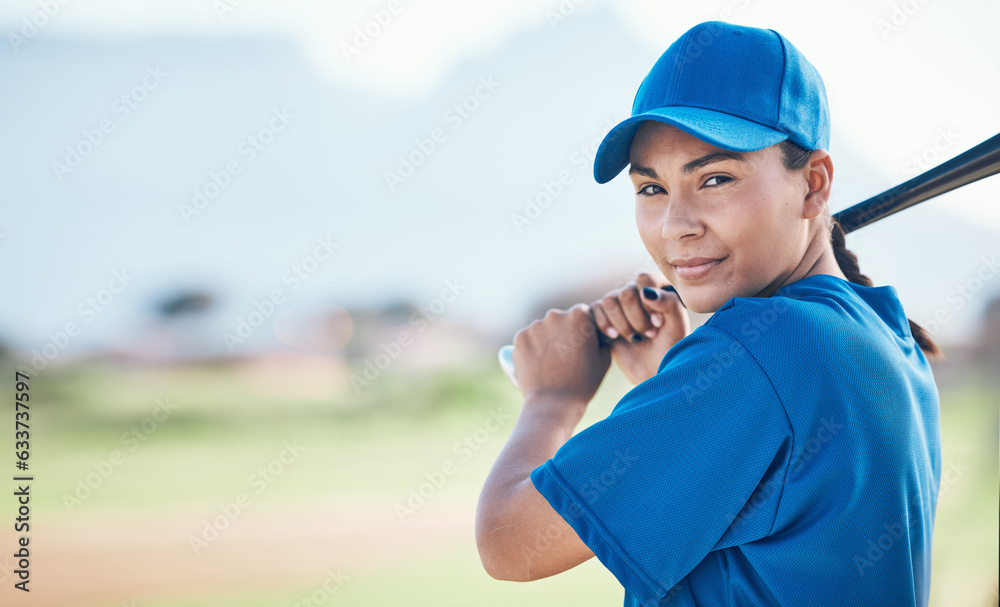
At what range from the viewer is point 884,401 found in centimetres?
55

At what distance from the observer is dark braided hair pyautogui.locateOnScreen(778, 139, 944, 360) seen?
0.66 m

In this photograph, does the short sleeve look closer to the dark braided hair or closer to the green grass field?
the dark braided hair

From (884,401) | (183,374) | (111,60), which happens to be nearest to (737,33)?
(884,401)

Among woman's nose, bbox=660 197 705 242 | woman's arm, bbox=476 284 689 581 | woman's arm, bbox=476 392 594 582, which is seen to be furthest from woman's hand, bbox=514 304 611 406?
woman's nose, bbox=660 197 705 242

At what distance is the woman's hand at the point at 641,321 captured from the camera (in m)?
0.88

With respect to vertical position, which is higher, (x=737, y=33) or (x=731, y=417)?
(x=737, y=33)

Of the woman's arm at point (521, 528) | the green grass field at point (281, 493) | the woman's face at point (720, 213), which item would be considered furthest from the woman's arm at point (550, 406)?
the green grass field at point (281, 493)

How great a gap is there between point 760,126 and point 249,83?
7.11 metres

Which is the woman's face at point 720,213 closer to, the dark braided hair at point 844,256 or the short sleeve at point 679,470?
the dark braided hair at point 844,256

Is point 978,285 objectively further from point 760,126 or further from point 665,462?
point 665,462

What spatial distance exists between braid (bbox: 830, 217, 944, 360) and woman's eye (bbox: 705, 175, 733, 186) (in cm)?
21

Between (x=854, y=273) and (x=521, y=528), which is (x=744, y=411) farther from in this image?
(x=854, y=273)

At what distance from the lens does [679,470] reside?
521mm

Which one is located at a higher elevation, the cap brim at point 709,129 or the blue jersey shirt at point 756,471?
the cap brim at point 709,129
